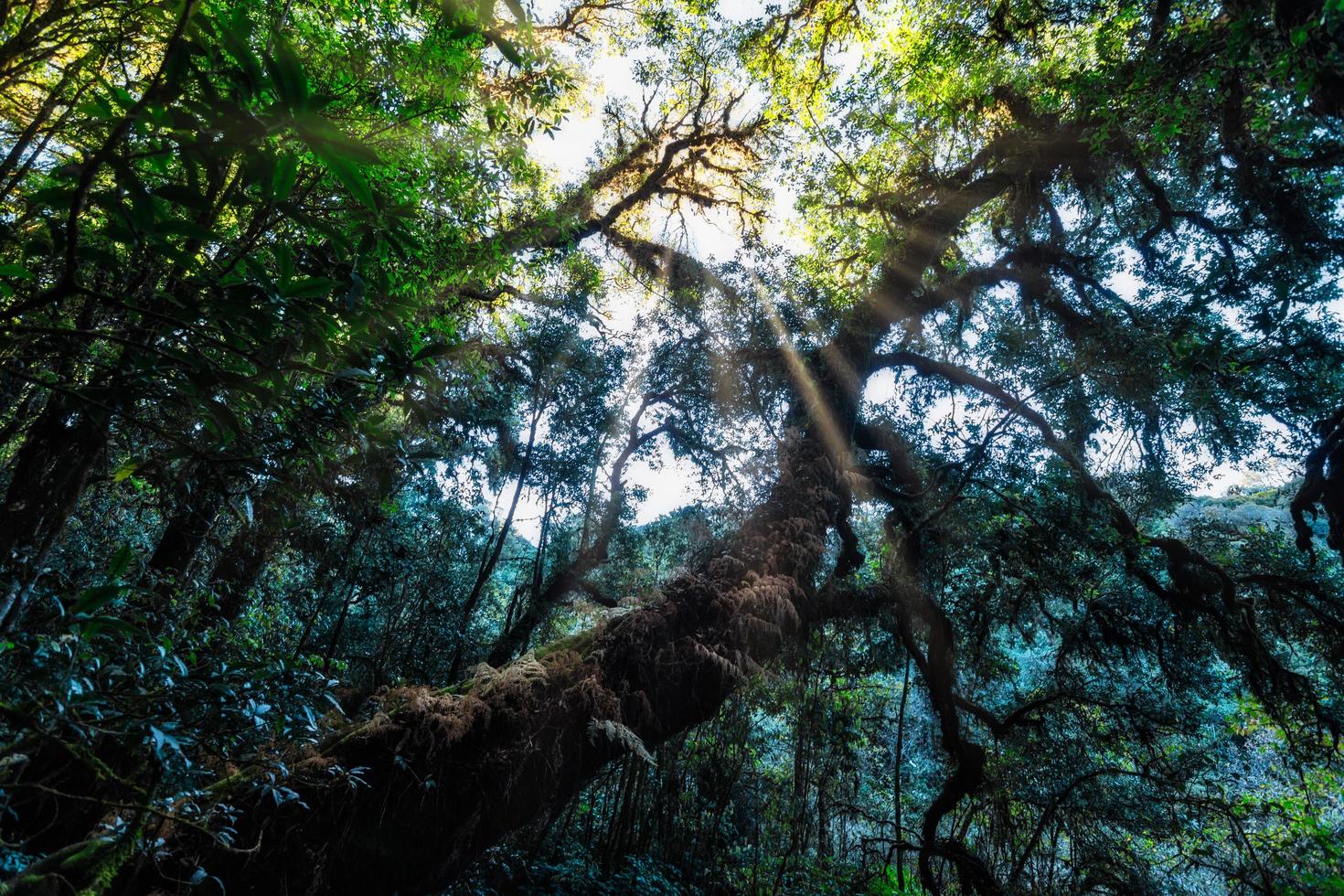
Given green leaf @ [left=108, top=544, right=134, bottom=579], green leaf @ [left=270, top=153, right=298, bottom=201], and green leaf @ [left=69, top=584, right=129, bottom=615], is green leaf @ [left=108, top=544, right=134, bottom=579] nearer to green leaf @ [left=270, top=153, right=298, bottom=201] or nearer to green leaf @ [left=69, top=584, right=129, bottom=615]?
green leaf @ [left=69, top=584, right=129, bottom=615]

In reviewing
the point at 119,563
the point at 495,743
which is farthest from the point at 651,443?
the point at 119,563

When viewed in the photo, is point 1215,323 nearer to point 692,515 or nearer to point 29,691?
point 692,515

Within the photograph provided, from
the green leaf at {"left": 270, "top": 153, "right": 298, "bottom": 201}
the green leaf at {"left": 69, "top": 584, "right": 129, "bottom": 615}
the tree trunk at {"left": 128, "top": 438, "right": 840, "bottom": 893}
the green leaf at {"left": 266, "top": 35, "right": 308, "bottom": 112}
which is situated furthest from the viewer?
the tree trunk at {"left": 128, "top": 438, "right": 840, "bottom": 893}

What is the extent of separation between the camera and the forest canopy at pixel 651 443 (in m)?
1.62

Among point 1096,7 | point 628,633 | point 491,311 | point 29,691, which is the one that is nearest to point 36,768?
point 29,691

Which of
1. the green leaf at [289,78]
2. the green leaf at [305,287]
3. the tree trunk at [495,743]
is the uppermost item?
the green leaf at [289,78]

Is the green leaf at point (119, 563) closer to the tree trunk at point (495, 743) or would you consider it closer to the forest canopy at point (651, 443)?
the forest canopy at point (651, 443)

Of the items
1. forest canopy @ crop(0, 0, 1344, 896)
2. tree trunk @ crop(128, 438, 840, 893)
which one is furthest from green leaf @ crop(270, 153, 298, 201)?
tree trunk @ crop(128, 438, 840, 893)

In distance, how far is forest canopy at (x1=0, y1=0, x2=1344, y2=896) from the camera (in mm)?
1618

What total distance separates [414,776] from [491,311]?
5.65m

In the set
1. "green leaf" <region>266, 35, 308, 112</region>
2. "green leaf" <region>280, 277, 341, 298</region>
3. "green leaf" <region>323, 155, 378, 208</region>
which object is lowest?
"green leaf" <region>280, 277, 341, 298</region>

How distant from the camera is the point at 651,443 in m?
10.3

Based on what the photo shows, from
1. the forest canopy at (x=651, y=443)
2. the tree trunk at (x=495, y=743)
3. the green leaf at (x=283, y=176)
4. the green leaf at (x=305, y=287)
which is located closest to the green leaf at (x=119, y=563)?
the forest canopy at (x=651, y=443)

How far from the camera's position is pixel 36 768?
2.49 meters
